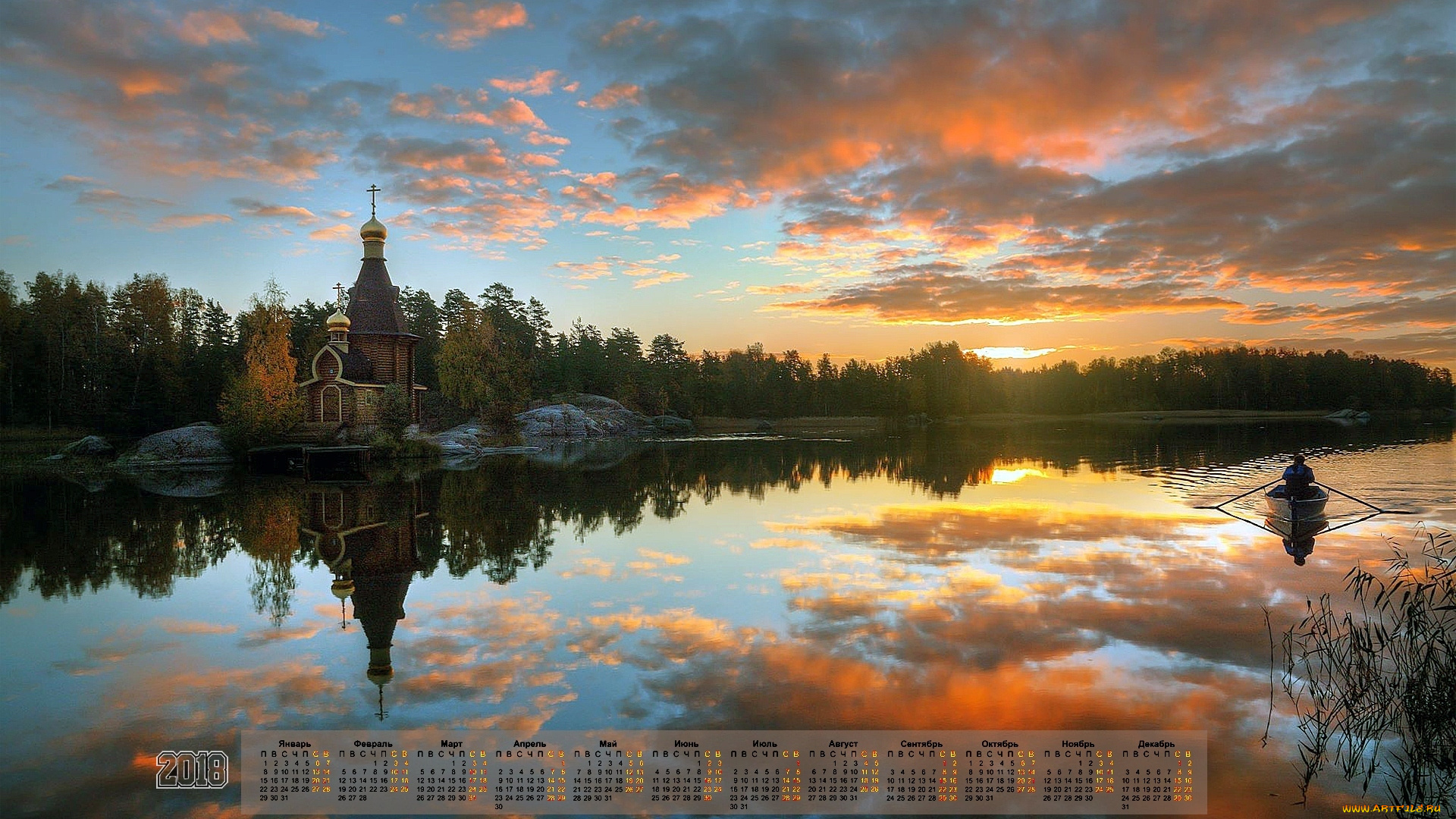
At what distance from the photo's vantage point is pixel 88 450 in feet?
165

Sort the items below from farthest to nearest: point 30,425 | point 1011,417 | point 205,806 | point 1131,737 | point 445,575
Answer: point 1011,417 < point 30,425 < point 445,575 < point 1131,737 < point 205,806

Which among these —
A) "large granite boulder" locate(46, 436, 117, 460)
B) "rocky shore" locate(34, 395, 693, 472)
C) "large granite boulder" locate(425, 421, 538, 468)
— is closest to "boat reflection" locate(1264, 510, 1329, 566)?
"large granite boulder" locate(425, 421, 538, 468)

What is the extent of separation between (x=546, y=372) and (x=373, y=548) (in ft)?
262

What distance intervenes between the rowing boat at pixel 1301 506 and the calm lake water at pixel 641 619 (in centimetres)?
105

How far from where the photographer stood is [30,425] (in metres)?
64.2

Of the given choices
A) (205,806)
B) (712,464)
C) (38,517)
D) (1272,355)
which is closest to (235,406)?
(38,517)

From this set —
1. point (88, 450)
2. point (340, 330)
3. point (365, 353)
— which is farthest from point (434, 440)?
point (88, 450)

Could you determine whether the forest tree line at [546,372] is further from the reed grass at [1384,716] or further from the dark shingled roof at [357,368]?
the reed grass at [1384,716]

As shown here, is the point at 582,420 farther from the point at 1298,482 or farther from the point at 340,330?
the point at 1298,482

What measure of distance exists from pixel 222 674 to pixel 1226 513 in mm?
25042

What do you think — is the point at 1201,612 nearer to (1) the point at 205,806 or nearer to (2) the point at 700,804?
(2) the point at 700,804
